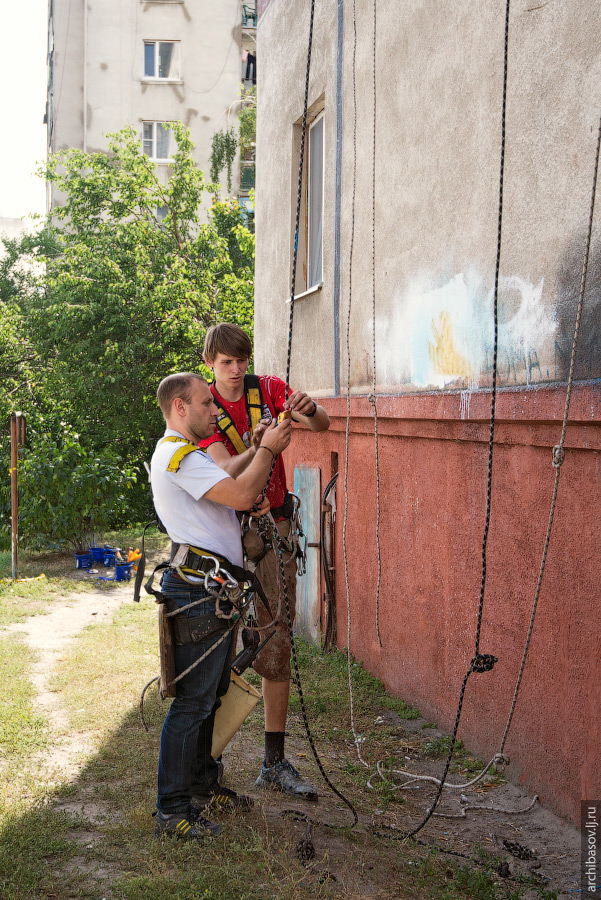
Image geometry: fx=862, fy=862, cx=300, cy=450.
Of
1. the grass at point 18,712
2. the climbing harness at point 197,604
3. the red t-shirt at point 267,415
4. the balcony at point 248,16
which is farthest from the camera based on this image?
the balcony at point 248,16

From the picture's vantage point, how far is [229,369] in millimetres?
4254

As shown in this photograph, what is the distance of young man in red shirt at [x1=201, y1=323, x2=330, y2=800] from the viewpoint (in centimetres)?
419

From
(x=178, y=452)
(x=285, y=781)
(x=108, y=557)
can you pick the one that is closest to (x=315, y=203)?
(x=178, y=452)

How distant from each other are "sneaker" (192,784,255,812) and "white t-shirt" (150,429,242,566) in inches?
42.3

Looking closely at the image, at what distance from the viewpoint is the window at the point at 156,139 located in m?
26.0

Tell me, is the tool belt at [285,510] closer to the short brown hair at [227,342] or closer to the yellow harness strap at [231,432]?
the yellow harness strap at [231,432]

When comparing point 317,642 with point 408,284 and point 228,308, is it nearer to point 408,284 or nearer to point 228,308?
point 408,284

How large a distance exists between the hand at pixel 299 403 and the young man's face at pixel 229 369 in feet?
1.38

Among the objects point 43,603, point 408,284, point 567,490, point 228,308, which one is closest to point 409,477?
point 408,284

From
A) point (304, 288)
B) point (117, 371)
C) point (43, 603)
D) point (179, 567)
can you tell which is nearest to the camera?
point (179, 567)

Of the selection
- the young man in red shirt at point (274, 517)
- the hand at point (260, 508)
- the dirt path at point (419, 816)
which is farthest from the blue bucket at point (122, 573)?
the hand at point (260, 508)

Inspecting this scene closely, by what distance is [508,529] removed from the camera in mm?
4426

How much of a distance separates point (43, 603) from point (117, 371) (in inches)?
304

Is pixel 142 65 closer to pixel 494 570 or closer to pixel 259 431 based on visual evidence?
pixel 494 570
